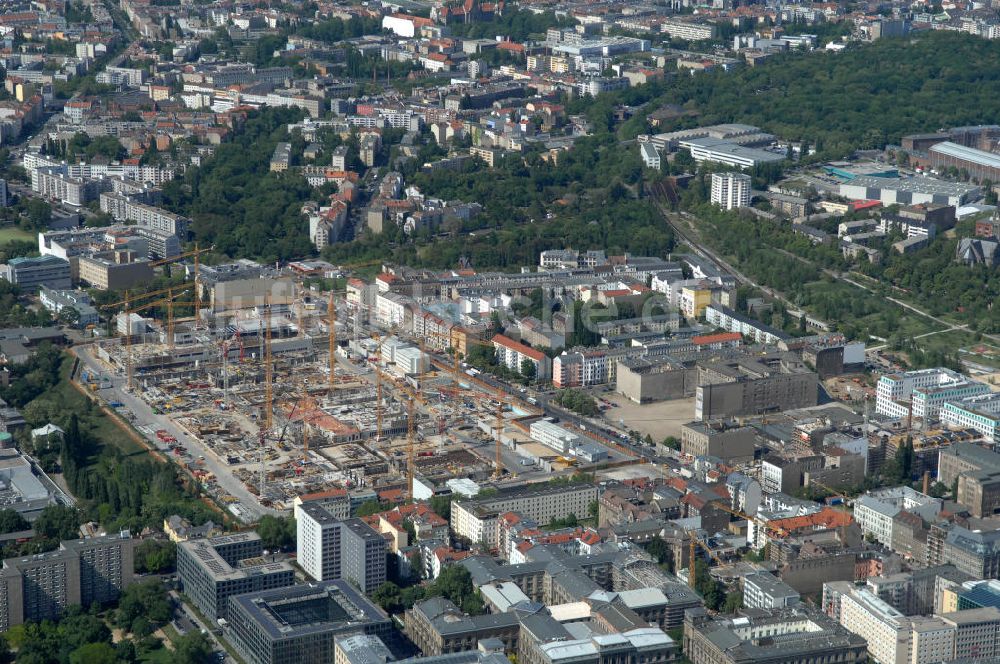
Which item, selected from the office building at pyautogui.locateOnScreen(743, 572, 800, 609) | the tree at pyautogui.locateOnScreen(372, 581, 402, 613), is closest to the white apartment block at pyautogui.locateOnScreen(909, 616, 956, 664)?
the office building at pyautogui.locateOnScreen(743, 572, 800, 609)

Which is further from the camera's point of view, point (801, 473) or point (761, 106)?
point (761, 106)

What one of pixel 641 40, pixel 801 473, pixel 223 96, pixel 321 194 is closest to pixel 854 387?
pixel 801 473

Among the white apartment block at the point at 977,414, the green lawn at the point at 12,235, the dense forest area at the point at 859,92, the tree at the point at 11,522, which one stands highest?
the dense forest area at the point at 859,92

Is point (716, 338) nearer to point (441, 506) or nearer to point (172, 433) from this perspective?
point (441, 506)

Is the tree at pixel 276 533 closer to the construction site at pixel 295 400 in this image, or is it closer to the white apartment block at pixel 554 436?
the construction site at pixel 295 400

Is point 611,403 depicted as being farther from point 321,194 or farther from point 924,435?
point 321,194

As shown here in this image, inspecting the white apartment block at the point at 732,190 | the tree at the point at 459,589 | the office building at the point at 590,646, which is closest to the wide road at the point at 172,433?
the tree at the point at 459,589
